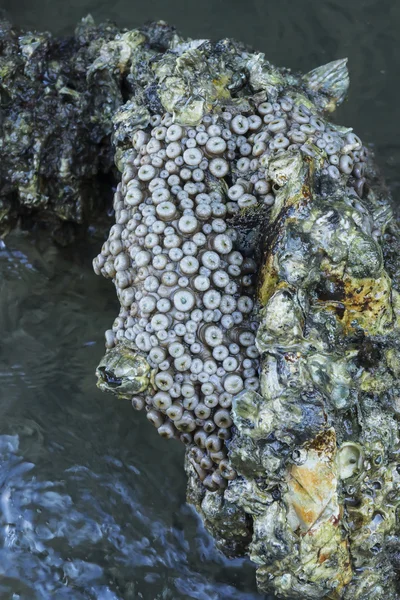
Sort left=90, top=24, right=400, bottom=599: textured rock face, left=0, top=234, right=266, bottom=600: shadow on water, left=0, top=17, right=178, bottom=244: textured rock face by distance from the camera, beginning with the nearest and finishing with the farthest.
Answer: left=90, top=24, right=400, bottom=599: textured rock face → left=0, top=234, right=266, bottom=600: shadow on water → left=0, top=17, right=178, bottom=244: textured rock face

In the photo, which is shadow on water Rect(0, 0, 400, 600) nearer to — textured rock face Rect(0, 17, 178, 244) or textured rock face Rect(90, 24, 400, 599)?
textured rock face Rect(90, 24, 400, 599)

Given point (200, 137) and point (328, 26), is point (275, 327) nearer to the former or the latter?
point (200, 137)

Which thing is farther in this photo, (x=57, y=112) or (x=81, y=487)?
(x=57, y=112)

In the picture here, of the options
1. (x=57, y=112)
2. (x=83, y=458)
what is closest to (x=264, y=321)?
(x=83, y=458)

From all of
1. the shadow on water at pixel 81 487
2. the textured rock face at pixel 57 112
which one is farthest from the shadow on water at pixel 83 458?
the textured rock face at pixel 57 112

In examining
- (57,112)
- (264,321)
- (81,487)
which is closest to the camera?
(264,321)

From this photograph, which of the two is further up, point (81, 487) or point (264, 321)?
point (264, 321)

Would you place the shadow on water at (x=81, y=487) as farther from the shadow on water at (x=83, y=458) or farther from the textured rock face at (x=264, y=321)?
the textured rock face at (x=264, y=321)

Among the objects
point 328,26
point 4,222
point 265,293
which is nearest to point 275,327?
point 265,293

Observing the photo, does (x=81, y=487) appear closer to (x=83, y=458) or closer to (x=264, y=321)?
(x=83, y=458)

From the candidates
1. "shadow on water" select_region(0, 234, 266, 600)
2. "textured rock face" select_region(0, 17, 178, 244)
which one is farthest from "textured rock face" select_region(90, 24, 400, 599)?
"textured rock face" select_region(0, 17, 178, 244)
